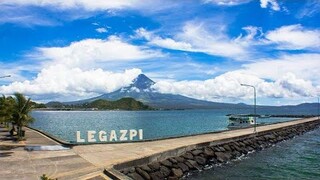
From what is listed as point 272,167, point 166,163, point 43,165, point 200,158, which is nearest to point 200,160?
point 200,158

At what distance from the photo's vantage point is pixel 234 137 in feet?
161

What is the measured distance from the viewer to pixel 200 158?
1446 inches

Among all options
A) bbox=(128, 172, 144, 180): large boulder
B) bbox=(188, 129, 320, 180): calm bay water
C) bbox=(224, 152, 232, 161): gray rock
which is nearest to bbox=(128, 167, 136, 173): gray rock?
bbox=(128, 172, 144, 180): large boulder

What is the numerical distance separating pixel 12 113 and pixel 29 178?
24217 millimetres

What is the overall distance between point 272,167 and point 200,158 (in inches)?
296

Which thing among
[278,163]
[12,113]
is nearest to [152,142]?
[278,163]

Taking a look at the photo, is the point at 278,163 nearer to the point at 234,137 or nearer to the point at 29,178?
the point at 234,137

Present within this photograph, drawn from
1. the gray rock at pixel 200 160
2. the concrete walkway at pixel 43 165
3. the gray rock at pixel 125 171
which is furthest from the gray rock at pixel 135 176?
the gray rock at pixel 200 160

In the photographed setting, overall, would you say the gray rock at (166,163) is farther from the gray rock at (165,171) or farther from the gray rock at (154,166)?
the gray rock at (154,166)

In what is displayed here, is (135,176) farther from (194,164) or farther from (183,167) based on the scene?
(194,164)

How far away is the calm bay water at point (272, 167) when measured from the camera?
32.8 metres

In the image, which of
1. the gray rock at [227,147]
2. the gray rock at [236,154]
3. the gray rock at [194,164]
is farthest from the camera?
the gray rock at [227,147]

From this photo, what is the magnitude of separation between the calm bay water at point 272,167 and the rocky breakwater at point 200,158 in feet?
3.89

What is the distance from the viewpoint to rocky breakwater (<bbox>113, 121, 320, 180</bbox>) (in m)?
28.4
